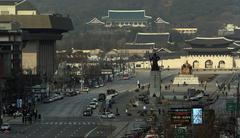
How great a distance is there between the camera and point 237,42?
132250 mm

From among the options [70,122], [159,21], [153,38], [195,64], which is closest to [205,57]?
[195,64]

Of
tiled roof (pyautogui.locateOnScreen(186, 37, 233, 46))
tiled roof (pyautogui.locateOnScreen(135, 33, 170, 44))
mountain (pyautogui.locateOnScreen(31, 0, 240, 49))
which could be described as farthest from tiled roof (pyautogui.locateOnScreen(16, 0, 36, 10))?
mountain (pyautogui.locateOnScreen(31, 0, 240, 49))

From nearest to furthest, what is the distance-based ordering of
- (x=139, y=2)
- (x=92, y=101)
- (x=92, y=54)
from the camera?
(x=92, y=101), (x=92, y=54), (x=139, y=2)

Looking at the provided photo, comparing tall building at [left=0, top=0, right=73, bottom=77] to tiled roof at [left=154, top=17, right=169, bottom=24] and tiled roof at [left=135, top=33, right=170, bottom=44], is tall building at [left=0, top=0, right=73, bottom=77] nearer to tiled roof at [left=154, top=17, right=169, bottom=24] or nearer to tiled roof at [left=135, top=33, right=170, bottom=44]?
tiled roof at [left=135, top=33, right=170, bottom=44]

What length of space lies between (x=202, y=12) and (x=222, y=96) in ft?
387

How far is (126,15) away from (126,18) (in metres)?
0.80

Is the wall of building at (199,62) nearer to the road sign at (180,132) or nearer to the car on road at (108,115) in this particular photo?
the car on road at (108,115)

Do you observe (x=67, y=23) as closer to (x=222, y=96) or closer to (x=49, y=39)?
(x=49, y=39)

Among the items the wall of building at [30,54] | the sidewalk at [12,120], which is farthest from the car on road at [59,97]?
the wall of building at [30,54]

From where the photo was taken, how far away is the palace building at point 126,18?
6663 inches

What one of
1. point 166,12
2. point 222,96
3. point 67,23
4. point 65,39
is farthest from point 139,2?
point 222,96

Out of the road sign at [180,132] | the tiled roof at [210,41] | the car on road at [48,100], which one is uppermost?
the tiled roof at [210,41]

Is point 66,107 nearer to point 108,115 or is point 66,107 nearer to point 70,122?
point 108,115

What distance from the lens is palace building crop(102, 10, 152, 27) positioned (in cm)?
16925
